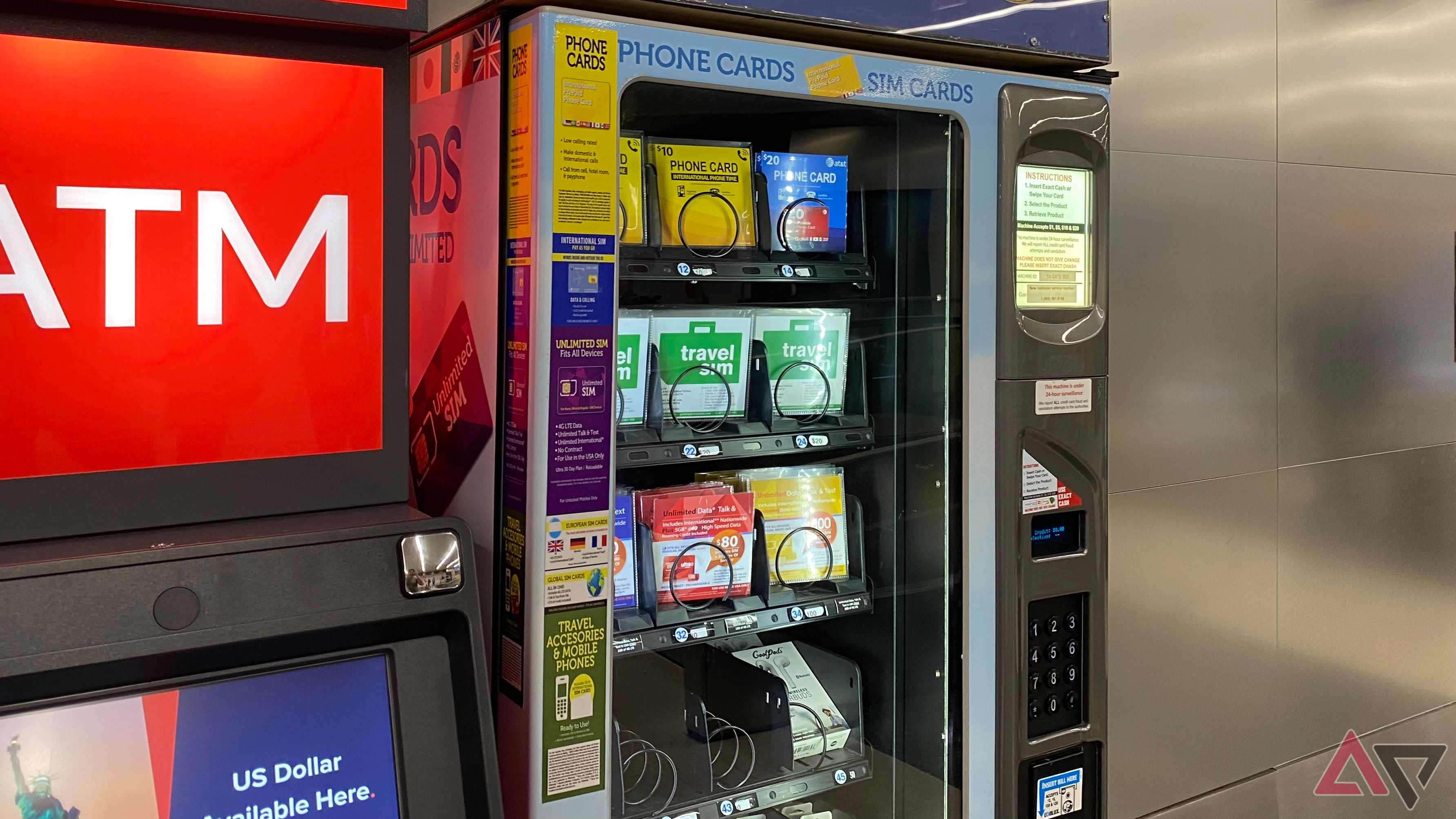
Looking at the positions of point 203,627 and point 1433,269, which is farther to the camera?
point 1433,269

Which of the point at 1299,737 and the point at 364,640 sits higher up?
the point at 364,640

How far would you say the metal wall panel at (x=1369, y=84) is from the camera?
3080mm

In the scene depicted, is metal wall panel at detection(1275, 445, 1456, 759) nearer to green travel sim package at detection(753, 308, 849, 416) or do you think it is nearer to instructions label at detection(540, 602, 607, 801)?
green travel sim package at detection(753, 308, 849, 416)

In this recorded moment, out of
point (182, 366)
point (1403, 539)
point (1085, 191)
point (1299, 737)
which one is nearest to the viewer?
point (182, 366)

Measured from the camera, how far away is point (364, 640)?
1.28 metres

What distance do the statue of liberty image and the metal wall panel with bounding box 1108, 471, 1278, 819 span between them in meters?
2.26

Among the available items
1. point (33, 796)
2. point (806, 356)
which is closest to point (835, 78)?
point (806, 356)

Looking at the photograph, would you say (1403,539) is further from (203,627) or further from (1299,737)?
(203,627)

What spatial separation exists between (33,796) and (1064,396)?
155 cm

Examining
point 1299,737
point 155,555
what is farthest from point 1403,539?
point 155,555

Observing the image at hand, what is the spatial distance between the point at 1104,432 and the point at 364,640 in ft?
4.30

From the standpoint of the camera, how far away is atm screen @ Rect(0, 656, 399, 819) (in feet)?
3.65

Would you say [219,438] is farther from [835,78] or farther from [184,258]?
[835,78]

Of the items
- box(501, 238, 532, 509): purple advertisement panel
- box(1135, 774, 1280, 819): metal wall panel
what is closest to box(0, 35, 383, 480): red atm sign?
box(501, 238, 532, 509): purple advertisement panel
